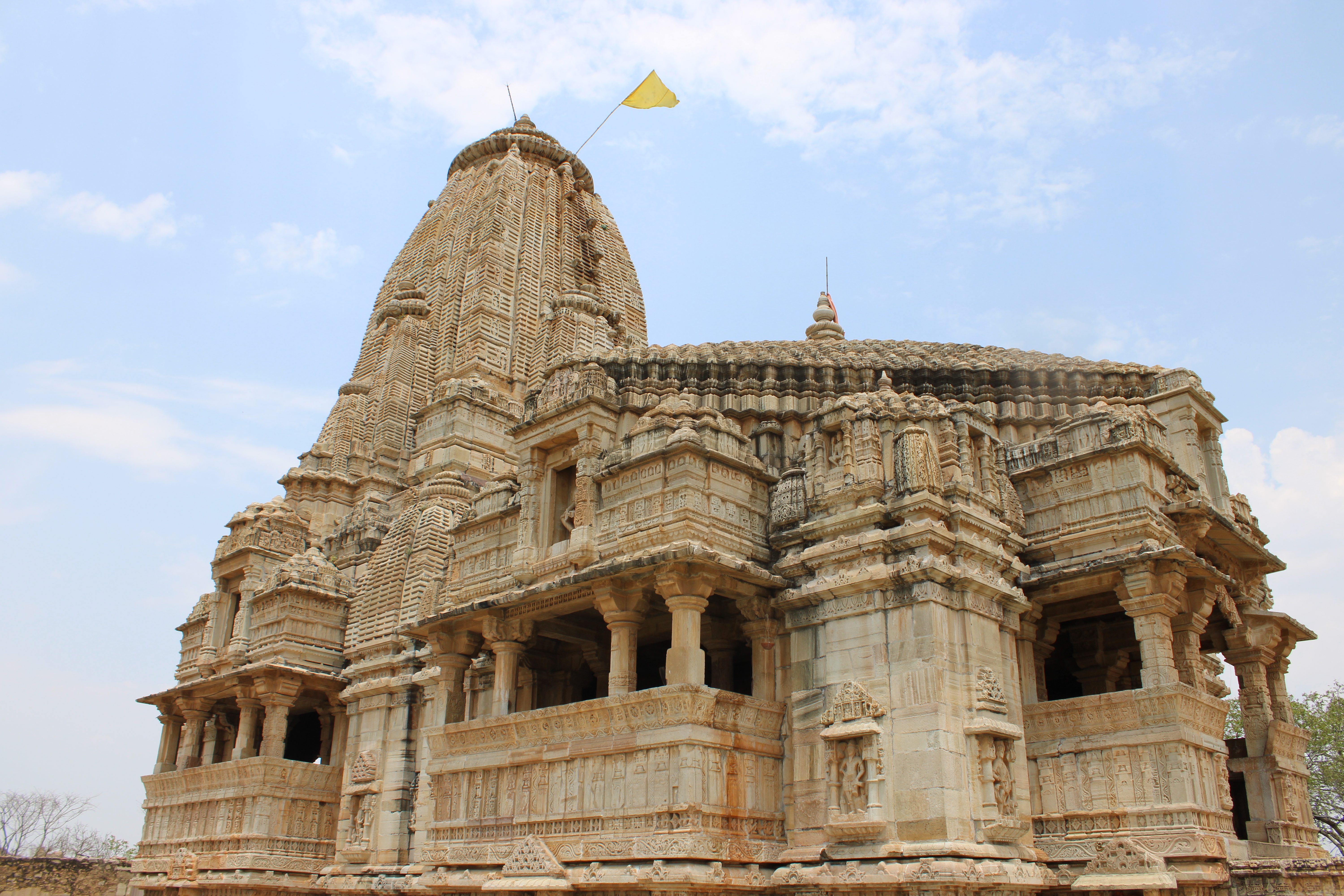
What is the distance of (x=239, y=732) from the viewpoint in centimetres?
2573

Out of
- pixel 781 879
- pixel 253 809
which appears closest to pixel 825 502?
pixel 781 879

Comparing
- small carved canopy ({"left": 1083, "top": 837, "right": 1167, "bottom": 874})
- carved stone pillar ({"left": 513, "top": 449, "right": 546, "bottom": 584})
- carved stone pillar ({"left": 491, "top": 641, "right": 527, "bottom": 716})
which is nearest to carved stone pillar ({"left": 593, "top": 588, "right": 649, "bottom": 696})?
carved stone pillar ({"left": 513, "top": 449, "right": 546, "bottom": 584})

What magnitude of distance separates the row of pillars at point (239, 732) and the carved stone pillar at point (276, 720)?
1cm

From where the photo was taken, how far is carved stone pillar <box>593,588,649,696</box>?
15.1 meters

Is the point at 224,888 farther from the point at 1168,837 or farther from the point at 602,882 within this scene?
the point at 1168,837

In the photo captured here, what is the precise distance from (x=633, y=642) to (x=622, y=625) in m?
0.30

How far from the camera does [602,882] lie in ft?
45.4

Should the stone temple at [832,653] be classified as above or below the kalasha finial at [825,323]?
below

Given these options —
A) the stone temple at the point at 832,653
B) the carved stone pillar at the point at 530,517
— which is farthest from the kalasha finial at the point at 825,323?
the carved stone pillar at the point at 530,517

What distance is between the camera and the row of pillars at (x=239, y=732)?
2488 cm

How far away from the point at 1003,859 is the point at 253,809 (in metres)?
18.0

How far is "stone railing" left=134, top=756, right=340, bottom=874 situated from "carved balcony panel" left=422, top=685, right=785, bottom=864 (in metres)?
9.32

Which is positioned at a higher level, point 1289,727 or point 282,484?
point 282,484

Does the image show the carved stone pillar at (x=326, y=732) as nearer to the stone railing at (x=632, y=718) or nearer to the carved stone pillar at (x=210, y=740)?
the carved stone pillar at (x=210, y=740)
